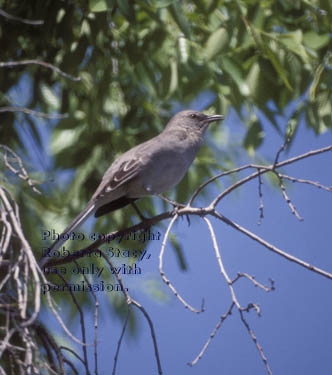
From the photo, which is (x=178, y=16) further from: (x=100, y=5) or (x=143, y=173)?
(x=143, y=173)

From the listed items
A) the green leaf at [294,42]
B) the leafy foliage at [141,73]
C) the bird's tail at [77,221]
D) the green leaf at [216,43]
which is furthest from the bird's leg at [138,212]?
the green leaf at [294,42]

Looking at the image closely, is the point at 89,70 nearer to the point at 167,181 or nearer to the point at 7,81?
the point at 7,81

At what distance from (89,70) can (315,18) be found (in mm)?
1622

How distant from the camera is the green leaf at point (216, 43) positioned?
3.56m

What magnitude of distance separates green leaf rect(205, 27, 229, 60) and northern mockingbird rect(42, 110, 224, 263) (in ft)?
2.36

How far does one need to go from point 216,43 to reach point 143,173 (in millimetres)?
1000

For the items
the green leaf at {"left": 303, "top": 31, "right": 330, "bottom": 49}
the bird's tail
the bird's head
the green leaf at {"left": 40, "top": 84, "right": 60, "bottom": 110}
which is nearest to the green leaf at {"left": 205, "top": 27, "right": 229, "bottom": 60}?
the green leaf at {"left": 303, "top": 31, "right": 330, "bottom": 49}

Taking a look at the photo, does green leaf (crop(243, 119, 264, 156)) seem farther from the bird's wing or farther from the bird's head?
the bird's wing

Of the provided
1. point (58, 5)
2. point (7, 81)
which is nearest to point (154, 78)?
point (58, 5)

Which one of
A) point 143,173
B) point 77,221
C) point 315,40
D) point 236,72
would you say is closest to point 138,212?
point 143,173

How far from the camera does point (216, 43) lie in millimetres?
3566

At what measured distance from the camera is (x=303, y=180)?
7.61ft

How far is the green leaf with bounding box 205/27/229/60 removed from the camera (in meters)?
3.56

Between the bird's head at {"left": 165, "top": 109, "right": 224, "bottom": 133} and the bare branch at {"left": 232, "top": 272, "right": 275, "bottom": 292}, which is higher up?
the bird's head at {"left": 165, "top": 109, "right": 224, "bottom": 133}
